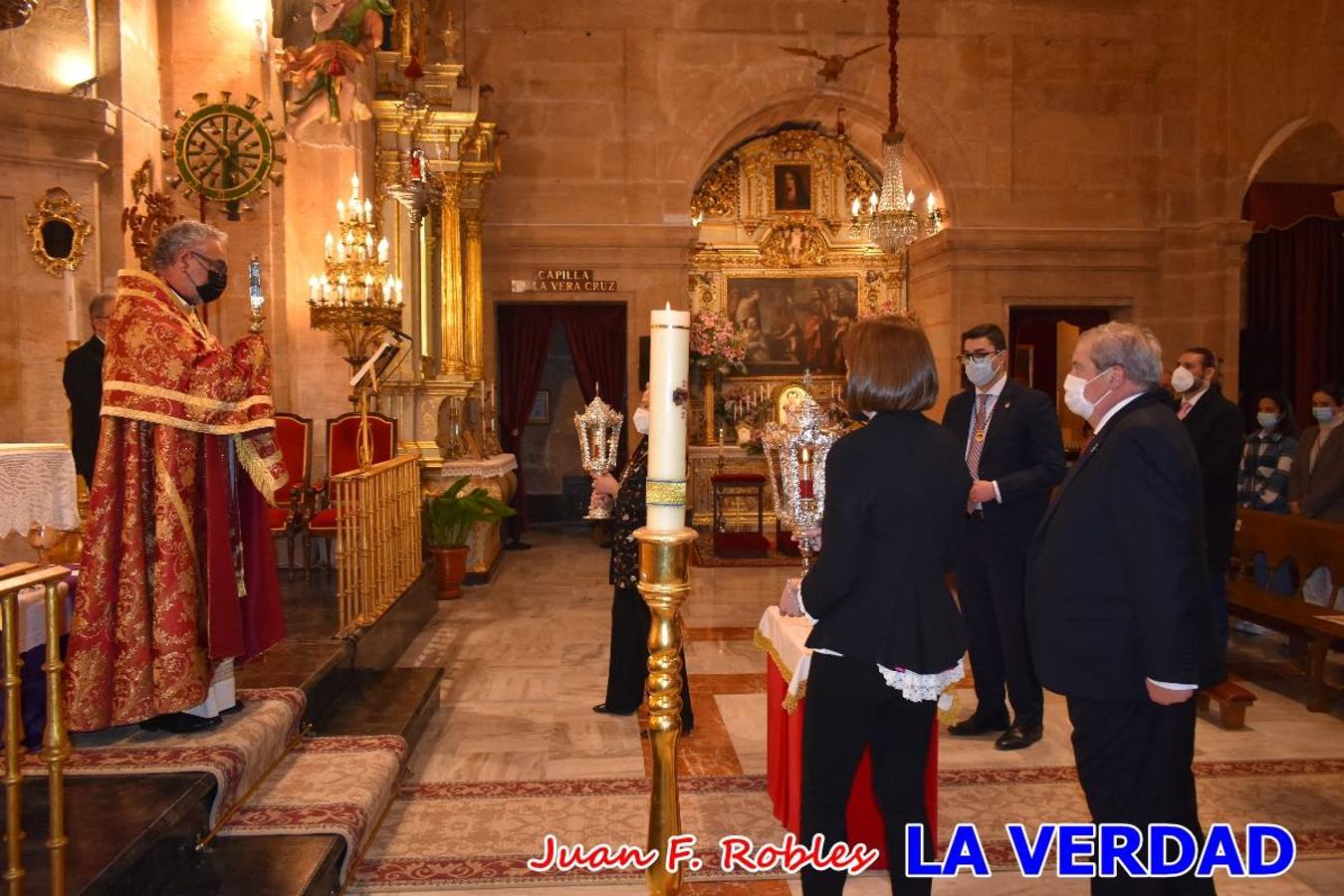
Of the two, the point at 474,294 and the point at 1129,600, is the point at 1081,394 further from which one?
the point at 474,294

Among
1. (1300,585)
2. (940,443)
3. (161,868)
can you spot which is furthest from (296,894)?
(1300,585)

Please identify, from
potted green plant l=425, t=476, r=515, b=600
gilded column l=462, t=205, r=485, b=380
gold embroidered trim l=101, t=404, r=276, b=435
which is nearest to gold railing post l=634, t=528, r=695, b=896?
gold embroidered trim l=101, t=404, r=276, b=435

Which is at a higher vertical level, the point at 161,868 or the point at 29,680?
the point at 29,680

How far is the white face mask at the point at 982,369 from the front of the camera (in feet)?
14.4

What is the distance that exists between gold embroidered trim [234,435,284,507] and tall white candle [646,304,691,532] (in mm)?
2051

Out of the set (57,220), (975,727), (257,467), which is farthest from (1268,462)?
(57,220)

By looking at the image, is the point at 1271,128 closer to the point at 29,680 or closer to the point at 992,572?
the point at 992,572

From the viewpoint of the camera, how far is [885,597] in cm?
242

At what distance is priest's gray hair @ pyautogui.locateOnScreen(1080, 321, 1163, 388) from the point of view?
2.59 m

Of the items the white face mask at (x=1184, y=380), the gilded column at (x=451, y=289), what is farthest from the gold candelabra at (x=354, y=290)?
the white face mask at (x=1184, y=380)

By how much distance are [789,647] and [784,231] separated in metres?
10.8

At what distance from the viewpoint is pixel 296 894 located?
2.77m

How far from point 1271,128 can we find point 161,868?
40.0 ft

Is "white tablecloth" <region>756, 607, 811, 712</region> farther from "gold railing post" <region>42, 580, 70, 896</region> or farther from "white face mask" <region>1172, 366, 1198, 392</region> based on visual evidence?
"white face mask" <region>1172, 366, 1198, 392</region>
